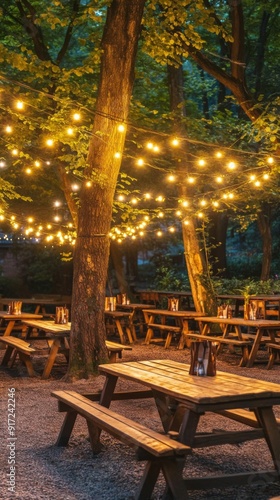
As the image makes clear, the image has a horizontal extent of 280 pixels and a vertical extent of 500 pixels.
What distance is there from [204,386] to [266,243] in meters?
15.7

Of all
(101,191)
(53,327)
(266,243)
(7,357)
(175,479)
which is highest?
(266,243)

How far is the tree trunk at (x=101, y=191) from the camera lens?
8.87 meters

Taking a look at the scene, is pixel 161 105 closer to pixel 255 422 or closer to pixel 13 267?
pixel 13 267

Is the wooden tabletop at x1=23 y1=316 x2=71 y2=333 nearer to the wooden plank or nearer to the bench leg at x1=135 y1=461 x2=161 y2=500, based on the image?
the wooden plank

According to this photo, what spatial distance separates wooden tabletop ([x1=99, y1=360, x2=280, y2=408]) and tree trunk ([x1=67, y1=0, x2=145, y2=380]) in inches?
140

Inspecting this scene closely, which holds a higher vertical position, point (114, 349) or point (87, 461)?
point (114, 349)

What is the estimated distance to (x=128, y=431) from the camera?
4164mm

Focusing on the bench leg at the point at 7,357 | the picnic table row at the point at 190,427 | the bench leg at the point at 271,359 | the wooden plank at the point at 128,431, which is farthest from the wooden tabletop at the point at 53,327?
the picnic table row at the point at 190,427

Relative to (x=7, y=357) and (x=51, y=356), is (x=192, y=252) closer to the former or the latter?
(x=7, y=357)

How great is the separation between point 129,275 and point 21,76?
31.7 feet

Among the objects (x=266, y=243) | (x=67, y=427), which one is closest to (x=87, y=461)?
(x=67, y=427)

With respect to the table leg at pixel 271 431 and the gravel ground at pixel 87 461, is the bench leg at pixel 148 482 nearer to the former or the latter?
the gravel ground at pixel 87 461

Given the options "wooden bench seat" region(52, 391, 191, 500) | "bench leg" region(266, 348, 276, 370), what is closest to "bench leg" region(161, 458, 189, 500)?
"wooden bench seat" region(52, 391, 191, 500)

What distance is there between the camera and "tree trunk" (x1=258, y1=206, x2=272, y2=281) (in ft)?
64.1
